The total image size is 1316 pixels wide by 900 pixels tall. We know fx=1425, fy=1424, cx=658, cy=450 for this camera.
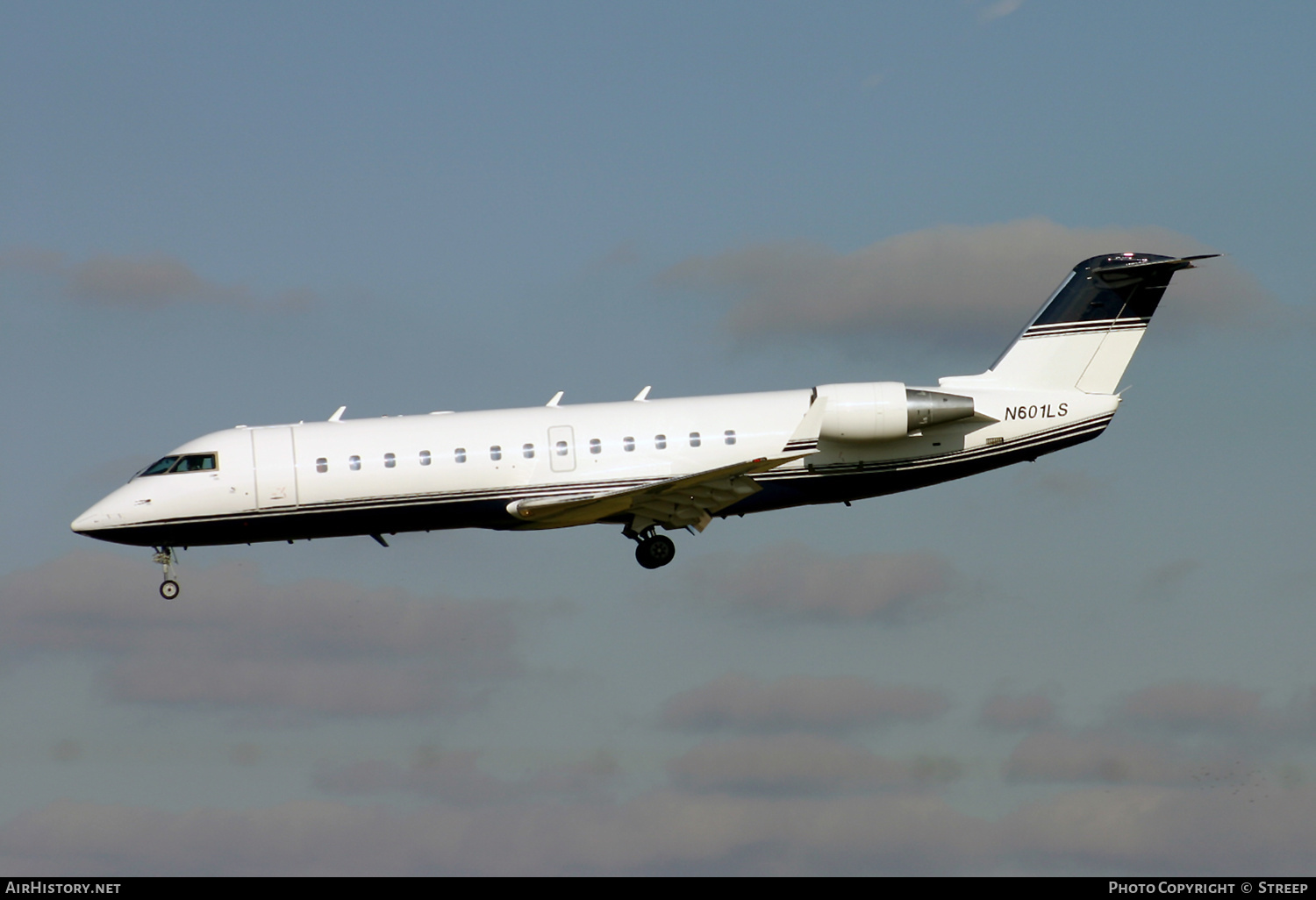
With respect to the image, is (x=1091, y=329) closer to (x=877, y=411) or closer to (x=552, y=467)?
(x=877, y=411)

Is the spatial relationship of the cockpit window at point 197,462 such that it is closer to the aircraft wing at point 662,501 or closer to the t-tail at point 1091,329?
the aircraft wing at point 662,501

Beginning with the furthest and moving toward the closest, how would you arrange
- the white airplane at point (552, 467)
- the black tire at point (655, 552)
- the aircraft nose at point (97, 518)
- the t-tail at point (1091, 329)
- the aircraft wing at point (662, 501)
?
the t-tail at point (1091, 329), the black tire at point (655, 552), the aircraft nose at point (97, 518), the white airplane at point (552, 467), the aircraft wing at point (662, 501)

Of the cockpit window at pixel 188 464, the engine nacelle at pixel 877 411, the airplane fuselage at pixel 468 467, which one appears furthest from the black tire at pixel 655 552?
the cockpit window at pixel 188 464

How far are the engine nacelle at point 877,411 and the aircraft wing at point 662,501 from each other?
1.03 metres

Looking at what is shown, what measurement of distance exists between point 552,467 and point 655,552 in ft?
10.6

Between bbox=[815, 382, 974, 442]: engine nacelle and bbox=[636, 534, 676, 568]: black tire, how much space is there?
4.23 m

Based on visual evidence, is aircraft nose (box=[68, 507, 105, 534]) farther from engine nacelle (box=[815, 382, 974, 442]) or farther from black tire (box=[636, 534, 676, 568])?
engine nacelle (box=[815, 382, 974, 442])

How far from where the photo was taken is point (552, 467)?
29969 millimetres

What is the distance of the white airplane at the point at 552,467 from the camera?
29.8 meters

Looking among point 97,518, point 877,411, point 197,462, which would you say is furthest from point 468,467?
point 877,411

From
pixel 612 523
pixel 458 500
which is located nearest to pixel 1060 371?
pixel 612 523

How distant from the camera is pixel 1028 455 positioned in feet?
105

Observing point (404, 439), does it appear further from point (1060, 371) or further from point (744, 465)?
point (1060, 371)

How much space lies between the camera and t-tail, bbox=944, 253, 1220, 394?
107ft
